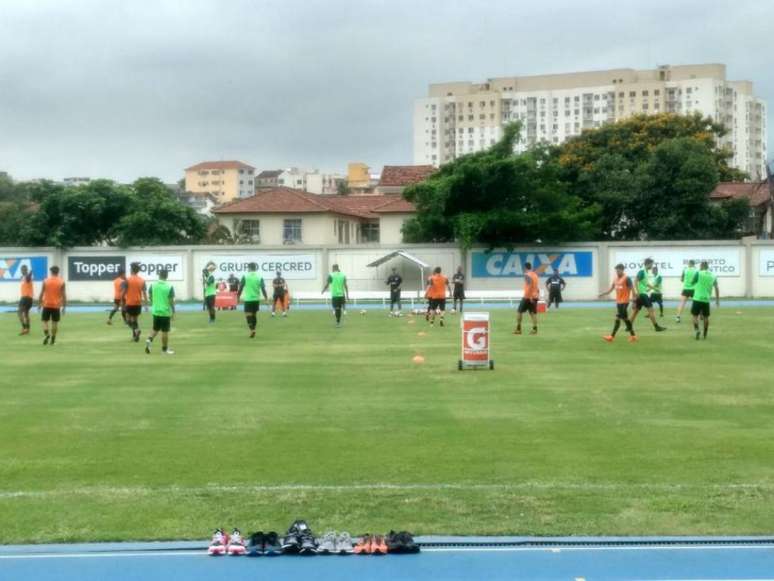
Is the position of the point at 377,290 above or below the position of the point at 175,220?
below

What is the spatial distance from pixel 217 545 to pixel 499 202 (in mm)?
44232

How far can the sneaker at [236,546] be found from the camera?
756 centimetres

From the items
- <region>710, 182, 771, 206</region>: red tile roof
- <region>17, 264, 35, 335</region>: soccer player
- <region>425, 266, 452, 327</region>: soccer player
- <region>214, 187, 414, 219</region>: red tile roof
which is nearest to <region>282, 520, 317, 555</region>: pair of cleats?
<region>17, 264, 35, 335</region>: soccer player

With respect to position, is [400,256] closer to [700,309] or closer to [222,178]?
[700,309]

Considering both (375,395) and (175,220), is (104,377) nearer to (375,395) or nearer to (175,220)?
(375,395)

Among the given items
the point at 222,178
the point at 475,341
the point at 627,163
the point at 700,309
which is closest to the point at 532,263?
the point at 627,163

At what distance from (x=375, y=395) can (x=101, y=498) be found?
6776mm

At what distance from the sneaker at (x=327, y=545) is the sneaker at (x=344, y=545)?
1.1 inches

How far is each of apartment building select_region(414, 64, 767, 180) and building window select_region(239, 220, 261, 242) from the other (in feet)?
259

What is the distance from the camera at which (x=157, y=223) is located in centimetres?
5559

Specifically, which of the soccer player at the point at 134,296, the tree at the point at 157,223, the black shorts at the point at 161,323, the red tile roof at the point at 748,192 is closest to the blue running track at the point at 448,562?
the black shorts at the point at 161,323

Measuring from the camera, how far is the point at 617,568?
23.7ft

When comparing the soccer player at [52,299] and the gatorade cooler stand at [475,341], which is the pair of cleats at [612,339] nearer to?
the gatorade cooler stand at [475,341]

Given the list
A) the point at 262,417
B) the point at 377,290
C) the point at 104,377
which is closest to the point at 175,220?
the point at 377,290
